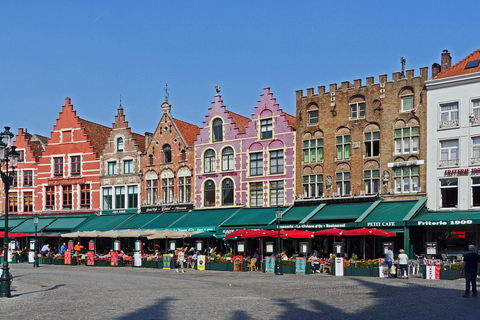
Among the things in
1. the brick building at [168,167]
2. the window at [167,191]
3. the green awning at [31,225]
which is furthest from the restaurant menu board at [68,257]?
the window at [167,191]

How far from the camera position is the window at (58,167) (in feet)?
186

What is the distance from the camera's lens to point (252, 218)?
144ft

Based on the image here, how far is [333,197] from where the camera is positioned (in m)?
42.3

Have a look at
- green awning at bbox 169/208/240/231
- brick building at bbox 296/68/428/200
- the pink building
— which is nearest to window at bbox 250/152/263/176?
the pink building

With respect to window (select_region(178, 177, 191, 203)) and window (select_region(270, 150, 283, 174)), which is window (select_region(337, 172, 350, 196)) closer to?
window (select_region(270, 150, 283, 174))

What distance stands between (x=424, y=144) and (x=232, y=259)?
13.3 meters

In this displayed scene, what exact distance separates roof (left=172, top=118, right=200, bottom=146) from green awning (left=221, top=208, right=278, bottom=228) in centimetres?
853

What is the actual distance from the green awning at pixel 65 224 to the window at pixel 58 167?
457 cm

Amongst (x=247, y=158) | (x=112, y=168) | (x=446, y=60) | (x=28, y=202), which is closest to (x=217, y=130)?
(x=247, y=158)

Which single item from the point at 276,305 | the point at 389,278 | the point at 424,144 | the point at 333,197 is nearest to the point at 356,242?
the point at 333,197

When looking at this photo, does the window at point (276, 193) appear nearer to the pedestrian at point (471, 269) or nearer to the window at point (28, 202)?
the window at point (28, 202)

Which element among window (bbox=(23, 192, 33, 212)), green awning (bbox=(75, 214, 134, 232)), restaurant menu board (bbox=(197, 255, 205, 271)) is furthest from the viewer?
window (bbox=(23, 192, 33, 212))

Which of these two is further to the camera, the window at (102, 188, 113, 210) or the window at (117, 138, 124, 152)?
the window at (117, 138, 124, 152)

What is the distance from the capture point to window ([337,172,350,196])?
42.2m
